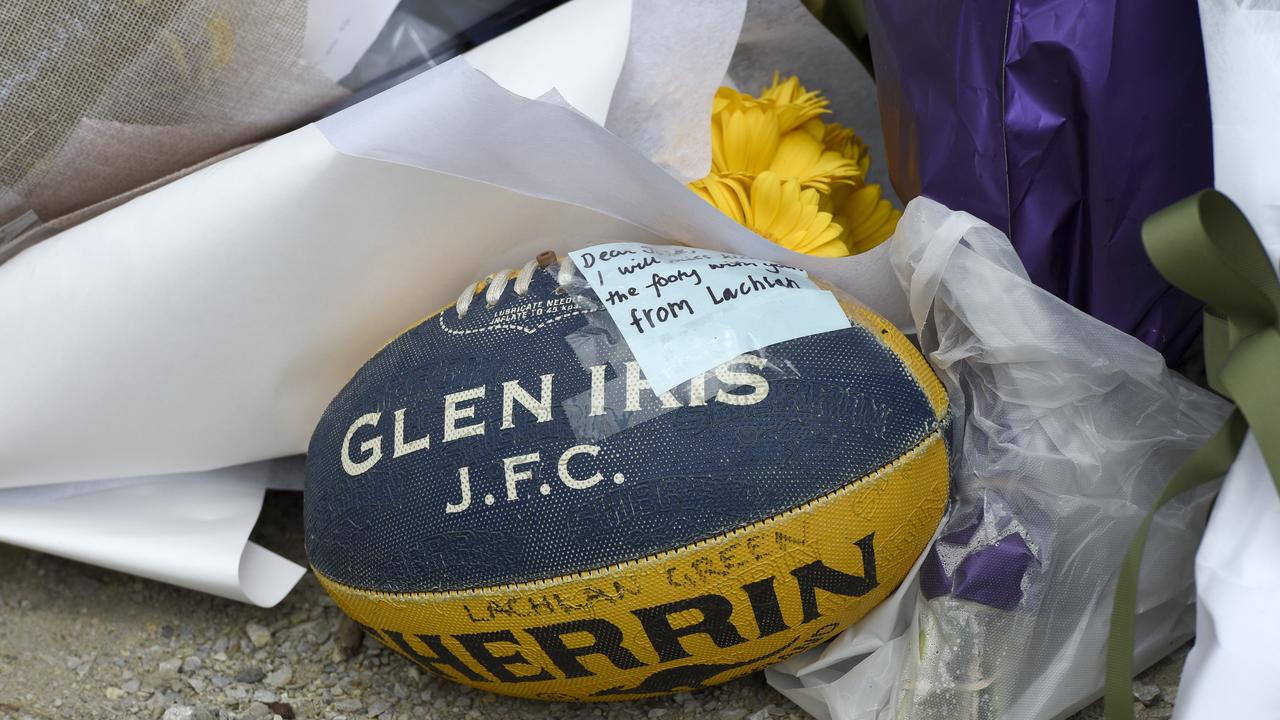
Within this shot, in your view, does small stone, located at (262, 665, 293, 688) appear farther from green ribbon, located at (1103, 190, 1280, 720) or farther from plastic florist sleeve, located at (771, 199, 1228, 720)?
green ribbon, located at (1103, 190, 1280, 720)

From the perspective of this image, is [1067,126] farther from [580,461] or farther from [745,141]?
[580,461]

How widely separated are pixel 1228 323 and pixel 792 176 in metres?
0.47

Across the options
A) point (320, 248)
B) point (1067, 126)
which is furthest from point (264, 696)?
point (1067, 126)

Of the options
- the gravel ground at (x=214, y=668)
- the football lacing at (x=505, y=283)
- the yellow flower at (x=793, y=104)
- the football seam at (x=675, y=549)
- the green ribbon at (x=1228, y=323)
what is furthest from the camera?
the yellow flower at (x=793, y=104)

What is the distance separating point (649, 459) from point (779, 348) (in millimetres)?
151

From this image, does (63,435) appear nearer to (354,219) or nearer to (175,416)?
(175,416)

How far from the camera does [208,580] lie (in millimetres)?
1191

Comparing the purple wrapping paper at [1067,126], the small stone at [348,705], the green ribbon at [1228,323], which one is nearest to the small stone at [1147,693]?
the green ribbon at [1228,323]

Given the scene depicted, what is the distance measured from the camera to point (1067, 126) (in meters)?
1.00

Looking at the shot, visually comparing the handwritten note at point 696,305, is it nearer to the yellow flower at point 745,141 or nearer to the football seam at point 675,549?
the football seam at point 675,549

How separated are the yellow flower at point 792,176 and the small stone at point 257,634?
0.70 m

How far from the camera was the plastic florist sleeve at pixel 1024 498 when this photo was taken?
99 centimetres

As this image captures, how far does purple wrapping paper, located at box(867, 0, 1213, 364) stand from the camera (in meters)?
0.96

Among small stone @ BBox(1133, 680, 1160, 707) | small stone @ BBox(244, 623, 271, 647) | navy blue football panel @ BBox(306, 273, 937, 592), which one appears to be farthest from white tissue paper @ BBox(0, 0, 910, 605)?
small stone @ BBox(1133, 680, 1160, 707)
